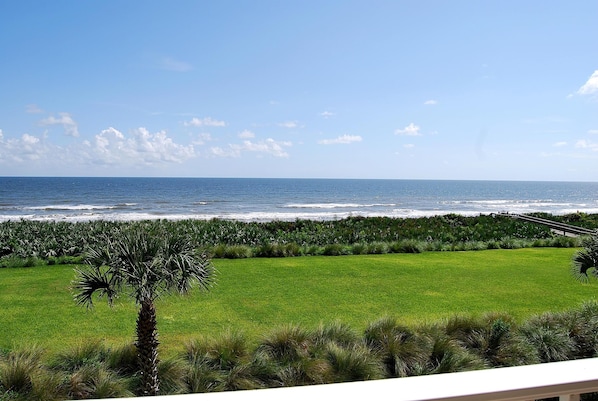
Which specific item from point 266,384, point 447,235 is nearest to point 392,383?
point 266,384

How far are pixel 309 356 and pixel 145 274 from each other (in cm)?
221

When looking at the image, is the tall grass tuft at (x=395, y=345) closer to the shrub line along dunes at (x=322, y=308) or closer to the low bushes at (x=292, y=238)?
the shrub line along dunes at (x=322, y=308)

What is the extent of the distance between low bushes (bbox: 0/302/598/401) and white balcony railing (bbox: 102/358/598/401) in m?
3.88

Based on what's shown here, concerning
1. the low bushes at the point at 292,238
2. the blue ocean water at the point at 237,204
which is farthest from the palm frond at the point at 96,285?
the blue ocean water at the point at 237,204

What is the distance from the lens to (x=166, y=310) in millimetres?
7145

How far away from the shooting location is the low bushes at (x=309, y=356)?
4.45m

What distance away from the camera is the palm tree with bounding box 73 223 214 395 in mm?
4035

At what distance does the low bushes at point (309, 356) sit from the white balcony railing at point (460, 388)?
12.7 feet

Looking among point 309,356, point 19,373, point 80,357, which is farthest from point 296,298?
point 19,373

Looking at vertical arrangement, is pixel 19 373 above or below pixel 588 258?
below

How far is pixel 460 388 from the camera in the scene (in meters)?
1.03

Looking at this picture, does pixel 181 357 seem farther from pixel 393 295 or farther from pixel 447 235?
pixel 447 235

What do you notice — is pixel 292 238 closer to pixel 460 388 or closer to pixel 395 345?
pixel 395 345

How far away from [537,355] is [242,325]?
3.90 meters
